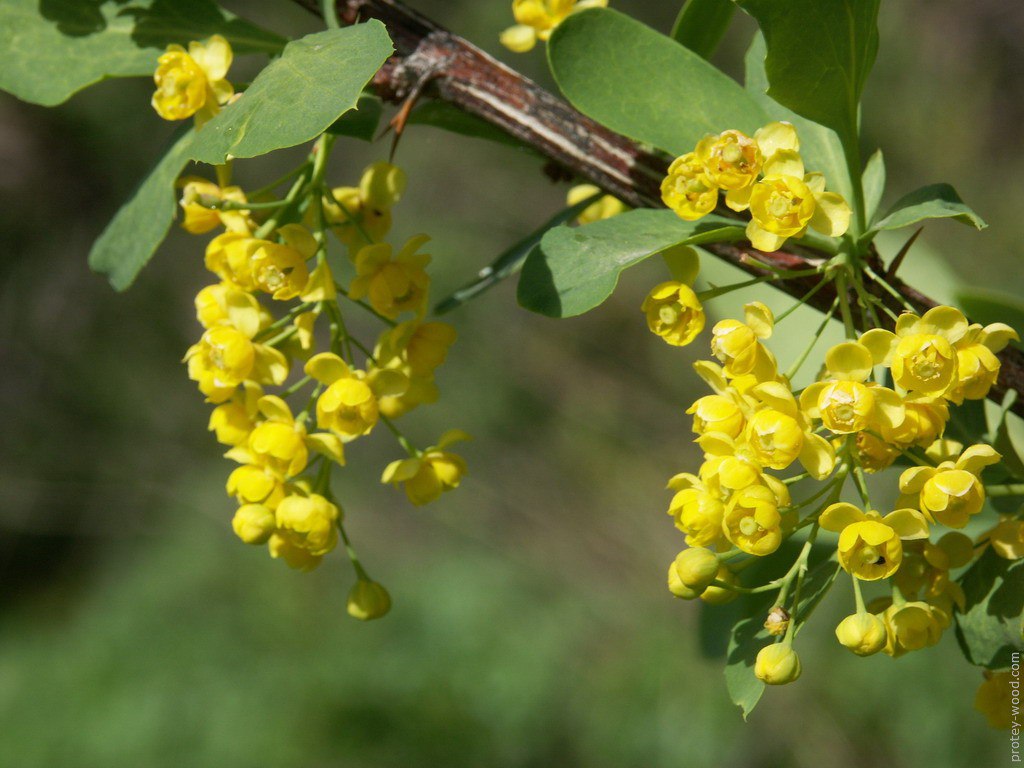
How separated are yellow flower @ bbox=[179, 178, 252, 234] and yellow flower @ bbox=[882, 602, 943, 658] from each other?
2.52ft

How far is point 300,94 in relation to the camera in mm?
839

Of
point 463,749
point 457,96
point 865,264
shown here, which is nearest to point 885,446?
point 865,264

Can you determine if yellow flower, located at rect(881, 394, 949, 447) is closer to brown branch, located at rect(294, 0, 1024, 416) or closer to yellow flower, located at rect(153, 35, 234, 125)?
brown branch, located at rect(294, 0, 1024, 416)

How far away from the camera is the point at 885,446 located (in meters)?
0.88

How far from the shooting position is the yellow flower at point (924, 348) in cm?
80

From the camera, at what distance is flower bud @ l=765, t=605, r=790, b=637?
887 millimetres

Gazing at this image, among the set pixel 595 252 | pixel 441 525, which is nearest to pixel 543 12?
pixel 595 252

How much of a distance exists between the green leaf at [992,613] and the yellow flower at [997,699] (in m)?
0.11

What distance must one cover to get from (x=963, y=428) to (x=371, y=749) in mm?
4102

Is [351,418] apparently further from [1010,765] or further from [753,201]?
[1010,765]

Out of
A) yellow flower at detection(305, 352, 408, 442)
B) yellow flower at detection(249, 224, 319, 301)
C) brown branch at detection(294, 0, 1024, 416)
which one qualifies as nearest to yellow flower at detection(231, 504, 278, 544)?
yellow flower at detection(305, 352, 408, 442)

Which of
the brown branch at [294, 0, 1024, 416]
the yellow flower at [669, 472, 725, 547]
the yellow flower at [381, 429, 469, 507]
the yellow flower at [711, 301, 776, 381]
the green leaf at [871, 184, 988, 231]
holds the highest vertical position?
the green leaf at [871, 184, 988, 231]

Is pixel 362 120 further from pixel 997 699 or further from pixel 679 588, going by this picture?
pixel 997 699

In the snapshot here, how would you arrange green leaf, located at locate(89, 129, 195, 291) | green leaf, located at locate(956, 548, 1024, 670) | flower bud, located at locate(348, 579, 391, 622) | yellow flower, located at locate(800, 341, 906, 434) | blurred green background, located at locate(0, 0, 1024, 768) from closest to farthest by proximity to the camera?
1. yellow flower, located at locate(800, 341, 906, 434)
2. green leaf, located at locate(956, 548, 1024, 670)
3. green leaf, located at locate(89, 129, 195, 291)
4. flower bud, located at locate(348, 579, 391, 622)
5. blurred green background, located at locate(0, 0, 1024, 768)
